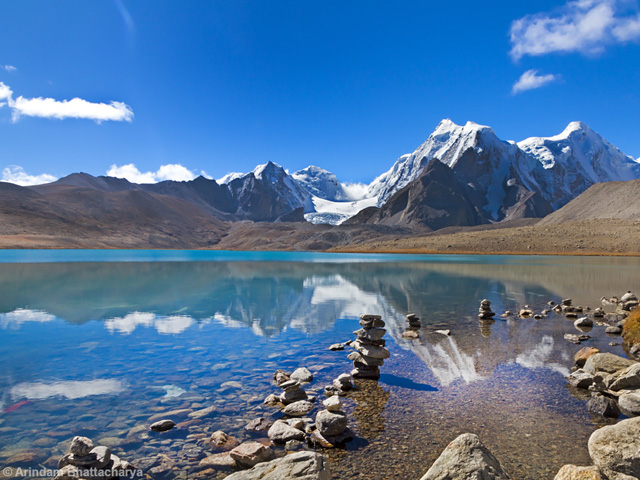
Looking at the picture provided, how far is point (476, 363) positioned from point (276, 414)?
7397 millimetres

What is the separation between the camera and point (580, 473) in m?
5.36

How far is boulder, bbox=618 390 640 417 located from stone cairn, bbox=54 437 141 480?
33.9 feet

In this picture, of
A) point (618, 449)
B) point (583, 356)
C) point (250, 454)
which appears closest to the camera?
point (618, 449)

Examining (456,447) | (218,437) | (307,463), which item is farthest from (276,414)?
(456,447)

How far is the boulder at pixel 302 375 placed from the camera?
11325mm

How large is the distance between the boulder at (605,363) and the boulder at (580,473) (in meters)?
6.85

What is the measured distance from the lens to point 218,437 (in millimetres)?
7883

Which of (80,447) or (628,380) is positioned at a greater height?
(80,447)

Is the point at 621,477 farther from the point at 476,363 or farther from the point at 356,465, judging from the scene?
the point at 476,363

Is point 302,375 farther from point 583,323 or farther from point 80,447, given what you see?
point 583,323

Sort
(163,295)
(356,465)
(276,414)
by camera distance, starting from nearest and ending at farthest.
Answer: (356,465) < (276,414) < (163,295)

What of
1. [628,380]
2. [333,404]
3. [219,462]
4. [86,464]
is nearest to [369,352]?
[333,404]

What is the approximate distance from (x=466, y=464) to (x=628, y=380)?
23.0 feet

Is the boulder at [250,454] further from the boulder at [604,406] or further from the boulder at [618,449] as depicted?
the boulder at [604,406]
